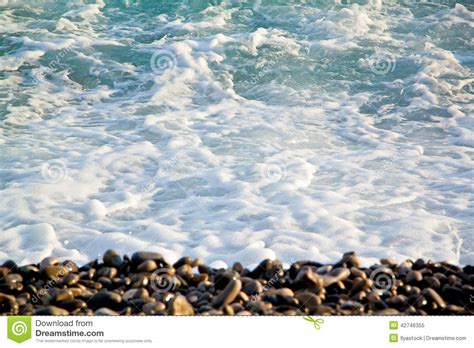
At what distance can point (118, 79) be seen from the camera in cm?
748

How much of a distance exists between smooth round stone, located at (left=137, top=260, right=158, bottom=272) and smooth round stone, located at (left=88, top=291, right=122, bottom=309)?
0.93ft

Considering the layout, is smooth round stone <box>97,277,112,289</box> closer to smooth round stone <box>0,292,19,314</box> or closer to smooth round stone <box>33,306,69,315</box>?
smooth round stone <box>33,306,69,315</box>

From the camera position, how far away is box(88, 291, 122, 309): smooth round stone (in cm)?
304

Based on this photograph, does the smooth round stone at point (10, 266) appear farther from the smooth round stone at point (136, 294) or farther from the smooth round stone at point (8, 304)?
the smooth round stone at point (136, 294)

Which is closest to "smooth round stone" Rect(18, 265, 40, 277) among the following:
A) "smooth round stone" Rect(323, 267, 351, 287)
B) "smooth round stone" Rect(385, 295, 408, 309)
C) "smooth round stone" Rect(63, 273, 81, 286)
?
"smooth round stone" Rect(63, 273, 81, 286)

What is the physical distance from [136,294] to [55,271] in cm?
54

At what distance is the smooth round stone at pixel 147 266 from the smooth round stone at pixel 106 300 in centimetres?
28

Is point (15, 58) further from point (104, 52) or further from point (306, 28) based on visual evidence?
point (306, 28)

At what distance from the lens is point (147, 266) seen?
333cm

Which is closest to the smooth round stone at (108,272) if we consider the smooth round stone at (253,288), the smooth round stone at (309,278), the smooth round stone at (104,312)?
the smooth round stone at (104,312)

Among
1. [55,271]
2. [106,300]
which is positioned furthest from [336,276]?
[55,271]

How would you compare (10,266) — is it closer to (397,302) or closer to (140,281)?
(140,281)

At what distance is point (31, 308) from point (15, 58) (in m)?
5.38
